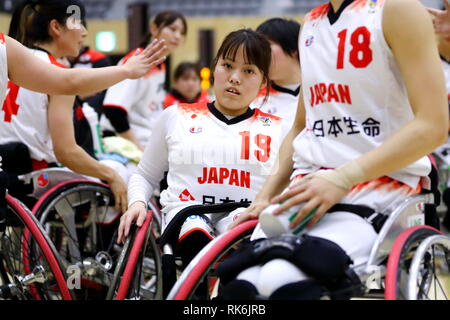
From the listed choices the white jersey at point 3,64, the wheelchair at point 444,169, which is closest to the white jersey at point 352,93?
the white jersey at point 3,64

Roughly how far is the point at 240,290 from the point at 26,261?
5.06 ft

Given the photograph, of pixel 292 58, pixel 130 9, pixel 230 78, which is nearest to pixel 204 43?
pixel 130 9

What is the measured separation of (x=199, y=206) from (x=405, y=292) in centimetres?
87

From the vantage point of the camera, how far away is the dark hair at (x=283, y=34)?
3.31m

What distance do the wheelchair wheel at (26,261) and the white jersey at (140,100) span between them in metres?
1.38

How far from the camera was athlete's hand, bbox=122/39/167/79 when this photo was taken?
242 centimetres

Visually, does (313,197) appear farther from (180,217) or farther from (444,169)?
(444,169)

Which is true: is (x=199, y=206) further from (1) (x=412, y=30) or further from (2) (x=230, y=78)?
(1) (x=412, y=30)

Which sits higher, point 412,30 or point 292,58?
point 412,30

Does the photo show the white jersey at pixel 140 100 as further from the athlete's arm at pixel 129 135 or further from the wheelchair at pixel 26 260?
the wheelchair at pixel 26 260

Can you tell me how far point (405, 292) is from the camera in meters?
1.54

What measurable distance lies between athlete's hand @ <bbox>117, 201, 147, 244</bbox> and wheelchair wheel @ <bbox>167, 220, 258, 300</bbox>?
1.98ft

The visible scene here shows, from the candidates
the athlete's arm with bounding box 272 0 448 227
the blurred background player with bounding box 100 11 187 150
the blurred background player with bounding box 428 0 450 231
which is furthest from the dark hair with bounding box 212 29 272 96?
the blurred background player with bounding box 100 11 187 150

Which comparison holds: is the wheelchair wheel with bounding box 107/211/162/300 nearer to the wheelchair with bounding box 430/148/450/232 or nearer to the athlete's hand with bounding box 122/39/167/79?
the athlete's hand with bounding box 122/39/167/79
